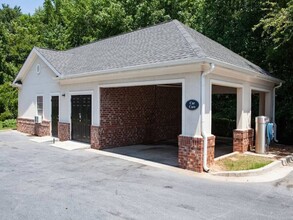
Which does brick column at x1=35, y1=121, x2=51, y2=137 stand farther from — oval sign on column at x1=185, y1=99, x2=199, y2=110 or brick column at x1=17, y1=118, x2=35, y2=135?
oval sign on column at x1=185, y1=99, x2=199, y2=110

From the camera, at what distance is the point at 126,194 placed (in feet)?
20.3

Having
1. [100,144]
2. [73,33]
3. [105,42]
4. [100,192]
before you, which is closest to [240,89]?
[100,144]

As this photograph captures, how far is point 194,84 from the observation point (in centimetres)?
832

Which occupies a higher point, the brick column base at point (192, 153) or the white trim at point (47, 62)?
the white trim at point (47, 62)

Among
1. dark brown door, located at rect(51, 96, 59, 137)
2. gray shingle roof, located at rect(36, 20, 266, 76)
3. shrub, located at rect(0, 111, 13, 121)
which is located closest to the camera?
gray shingle roof, located at rect(36, 20, 266, 76)

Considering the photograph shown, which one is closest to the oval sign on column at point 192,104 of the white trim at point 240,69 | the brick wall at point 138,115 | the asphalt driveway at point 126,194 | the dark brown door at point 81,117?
the white trim at point 240,69

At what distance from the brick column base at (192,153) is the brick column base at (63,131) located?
7.32 meters

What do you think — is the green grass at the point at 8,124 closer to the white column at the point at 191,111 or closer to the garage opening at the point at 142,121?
the garage opening at the point at 142,121

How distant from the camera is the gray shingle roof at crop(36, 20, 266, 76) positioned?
30.2 feet

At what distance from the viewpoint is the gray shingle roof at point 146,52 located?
9.21 m

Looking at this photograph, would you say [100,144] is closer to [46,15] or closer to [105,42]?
[105,42]

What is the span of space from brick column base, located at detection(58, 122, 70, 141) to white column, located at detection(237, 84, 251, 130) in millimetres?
8016

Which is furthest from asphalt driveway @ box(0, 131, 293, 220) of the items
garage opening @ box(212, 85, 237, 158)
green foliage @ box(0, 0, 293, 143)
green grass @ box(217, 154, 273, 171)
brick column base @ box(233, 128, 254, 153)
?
garage opening @ box(212, 85, 237, 158)

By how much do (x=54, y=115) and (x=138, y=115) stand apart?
16.7ft
